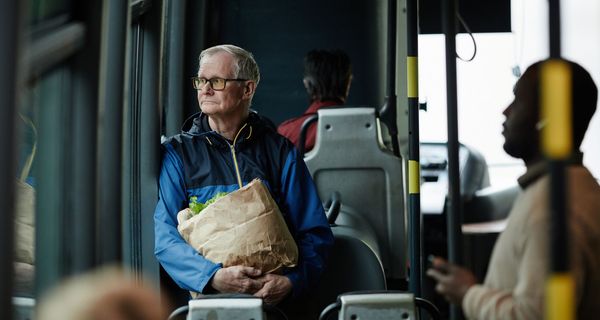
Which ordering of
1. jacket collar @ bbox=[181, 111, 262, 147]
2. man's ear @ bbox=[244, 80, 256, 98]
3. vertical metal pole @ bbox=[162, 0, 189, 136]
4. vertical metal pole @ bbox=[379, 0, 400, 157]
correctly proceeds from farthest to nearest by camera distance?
vertical metal pole @ bbox=[379, 0, 400, 157], vertical metal pole @ bbox=[162, 0, 189, 136], man's ear @ bbox=[244, 80, 256, 98], jacket collar @ bbox=[181, 111, 262, 147]

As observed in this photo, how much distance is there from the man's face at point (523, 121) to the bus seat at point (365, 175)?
340 centimetres

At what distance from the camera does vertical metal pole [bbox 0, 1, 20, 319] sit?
3.40ft

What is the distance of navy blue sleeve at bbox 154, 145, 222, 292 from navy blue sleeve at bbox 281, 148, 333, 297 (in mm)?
286

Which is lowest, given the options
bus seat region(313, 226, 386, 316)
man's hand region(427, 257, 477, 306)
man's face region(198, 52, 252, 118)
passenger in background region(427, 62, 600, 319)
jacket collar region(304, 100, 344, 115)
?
bus seat region(313, 226, 386, 316)

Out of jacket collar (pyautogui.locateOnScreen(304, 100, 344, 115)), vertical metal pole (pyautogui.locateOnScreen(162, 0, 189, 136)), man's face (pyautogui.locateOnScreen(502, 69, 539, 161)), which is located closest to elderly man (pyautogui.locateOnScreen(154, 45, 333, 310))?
vertical metal pole (pyautogui.locateOnScreen(162, 0, 189, 136))

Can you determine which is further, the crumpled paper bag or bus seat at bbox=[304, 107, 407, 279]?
bus seat at bbox=[304, 107, 407, 279]

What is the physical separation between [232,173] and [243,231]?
0.29 m

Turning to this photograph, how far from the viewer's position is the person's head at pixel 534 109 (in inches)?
48.1

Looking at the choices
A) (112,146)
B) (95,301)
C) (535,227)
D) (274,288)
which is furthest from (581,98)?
(274,288)

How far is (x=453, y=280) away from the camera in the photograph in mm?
1400

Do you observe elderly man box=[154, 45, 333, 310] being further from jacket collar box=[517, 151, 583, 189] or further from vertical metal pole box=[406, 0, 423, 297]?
jacket collar box=[517, 151, 583, 189]

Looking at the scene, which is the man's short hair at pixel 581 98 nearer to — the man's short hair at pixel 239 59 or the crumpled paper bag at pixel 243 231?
the crumpled paper bag at pixel 243 231

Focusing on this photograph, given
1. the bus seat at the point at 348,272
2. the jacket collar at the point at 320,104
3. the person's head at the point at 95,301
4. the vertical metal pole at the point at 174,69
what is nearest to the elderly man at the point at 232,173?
the bus seat at the point at 348,272

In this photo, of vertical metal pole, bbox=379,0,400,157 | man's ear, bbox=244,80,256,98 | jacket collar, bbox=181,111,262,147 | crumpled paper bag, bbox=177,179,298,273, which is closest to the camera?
crumpled paper bag, bbox=177,179,298,273
